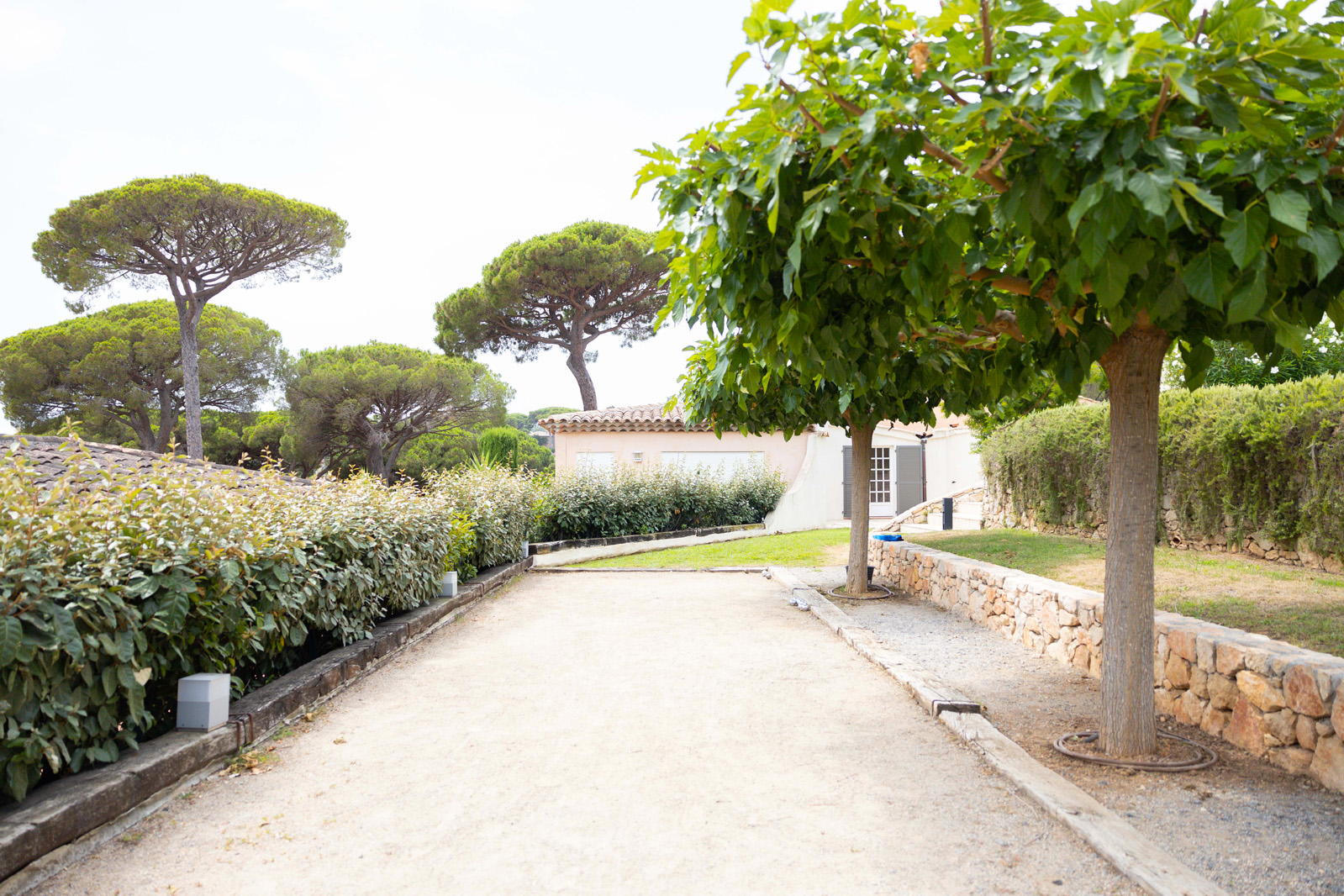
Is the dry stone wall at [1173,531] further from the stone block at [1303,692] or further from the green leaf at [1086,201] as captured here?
the green leaf at [1086,201]

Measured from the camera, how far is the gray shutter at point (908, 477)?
72.6 ft

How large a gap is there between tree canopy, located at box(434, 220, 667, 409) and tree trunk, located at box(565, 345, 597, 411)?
0.03m

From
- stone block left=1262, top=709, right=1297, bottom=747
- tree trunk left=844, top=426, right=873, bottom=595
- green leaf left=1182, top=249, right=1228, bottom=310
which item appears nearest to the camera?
green leaf left=1182, top=249, right=1228, bottom=310

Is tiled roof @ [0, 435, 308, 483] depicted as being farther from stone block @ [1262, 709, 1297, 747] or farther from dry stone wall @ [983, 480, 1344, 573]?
dry stone wall @ [983, 480, 1344, 573]

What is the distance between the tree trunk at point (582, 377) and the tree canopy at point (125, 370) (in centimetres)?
1067

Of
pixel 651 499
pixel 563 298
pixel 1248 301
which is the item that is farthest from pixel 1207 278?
pixel 563 298

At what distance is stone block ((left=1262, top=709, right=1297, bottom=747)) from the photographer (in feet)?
11.5

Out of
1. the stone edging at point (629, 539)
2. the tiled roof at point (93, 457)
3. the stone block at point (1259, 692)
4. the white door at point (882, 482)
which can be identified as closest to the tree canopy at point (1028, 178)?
the stone block at point (1259, 692)

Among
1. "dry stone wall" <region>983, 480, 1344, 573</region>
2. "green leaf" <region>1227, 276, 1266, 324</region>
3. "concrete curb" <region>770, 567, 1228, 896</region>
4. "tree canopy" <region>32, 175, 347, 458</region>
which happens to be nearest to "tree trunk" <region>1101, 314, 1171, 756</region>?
"concrete curb" <region>770, 567, 1228, 896</region>

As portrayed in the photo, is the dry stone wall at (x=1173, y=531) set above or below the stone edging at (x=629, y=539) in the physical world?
above

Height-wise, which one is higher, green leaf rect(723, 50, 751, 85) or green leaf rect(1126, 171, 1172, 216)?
green leaf rect(723, 50, 751, 85)

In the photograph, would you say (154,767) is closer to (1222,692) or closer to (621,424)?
(1222,692)

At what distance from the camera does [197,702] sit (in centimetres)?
378

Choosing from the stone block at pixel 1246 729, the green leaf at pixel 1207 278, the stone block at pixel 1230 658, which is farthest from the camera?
the stone block at pixel 1230 658
